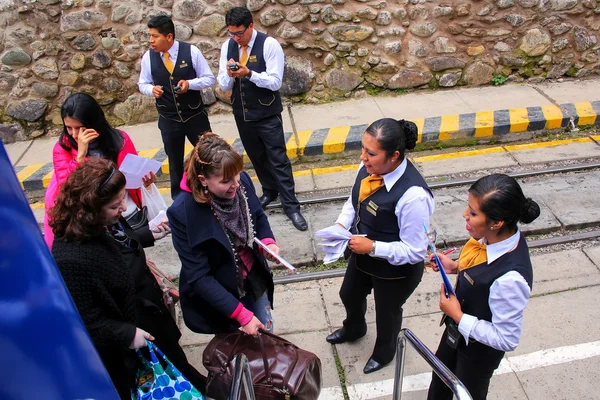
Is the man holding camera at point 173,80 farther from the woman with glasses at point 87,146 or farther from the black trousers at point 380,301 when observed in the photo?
the black trousers at point 380,301

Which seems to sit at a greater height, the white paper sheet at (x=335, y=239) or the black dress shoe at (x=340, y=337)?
the white paper sheet at (x=335, y=239)

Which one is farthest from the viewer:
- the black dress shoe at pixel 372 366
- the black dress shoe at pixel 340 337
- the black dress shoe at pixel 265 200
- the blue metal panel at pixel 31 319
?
the black dress shoe at pixel 265 200

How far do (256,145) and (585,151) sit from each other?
377 cm

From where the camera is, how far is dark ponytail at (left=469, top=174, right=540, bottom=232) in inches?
83.2

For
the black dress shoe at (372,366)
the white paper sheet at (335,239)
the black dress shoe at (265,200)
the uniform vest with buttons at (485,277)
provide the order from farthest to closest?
the black dress shoe at (265,200)
the black dress shoe at (372,366)
the white paper sheet at (335,239)
the uniform vest with buttons at (485,277)

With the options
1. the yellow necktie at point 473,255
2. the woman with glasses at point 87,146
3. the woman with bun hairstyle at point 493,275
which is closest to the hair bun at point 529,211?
the woman with bun hairstyle at point 493,275

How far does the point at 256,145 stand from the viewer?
4699 mm

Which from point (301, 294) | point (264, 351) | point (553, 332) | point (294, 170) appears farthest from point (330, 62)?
point (264, 351)

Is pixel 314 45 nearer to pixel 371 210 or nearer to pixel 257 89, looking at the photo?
pixel 257 89

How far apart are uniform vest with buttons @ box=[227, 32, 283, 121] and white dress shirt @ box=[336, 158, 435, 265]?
2088 millimetres

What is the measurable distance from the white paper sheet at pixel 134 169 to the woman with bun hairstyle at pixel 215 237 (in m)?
0.90

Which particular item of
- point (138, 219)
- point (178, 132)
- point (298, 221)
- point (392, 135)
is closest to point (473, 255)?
point (392, 135)

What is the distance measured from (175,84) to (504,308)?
11.6 feet

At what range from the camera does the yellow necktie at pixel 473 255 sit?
2250 mm
